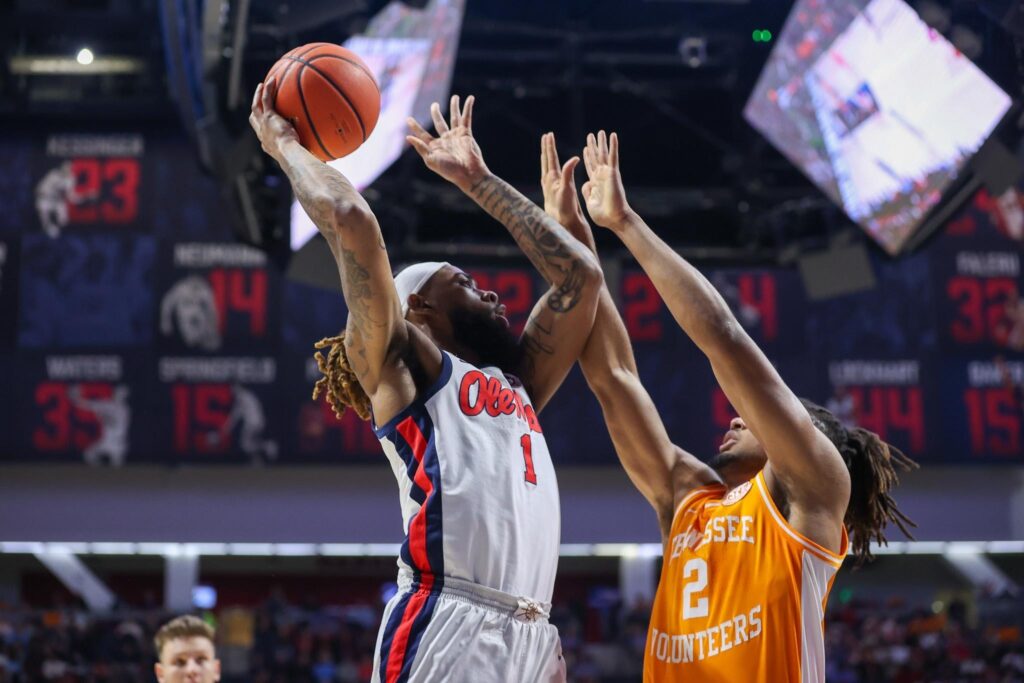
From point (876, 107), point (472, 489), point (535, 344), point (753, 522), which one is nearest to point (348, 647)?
point (876, 107)

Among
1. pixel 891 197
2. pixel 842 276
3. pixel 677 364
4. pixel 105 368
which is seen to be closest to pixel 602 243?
pixel 677 364

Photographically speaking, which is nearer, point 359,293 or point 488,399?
point 359,293

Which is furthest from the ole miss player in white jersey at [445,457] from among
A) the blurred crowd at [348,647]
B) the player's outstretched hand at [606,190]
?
the blurred crowd at [348,647]

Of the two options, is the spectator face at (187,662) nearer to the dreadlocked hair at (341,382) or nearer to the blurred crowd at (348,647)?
the dreadlocked hair at (341,382)

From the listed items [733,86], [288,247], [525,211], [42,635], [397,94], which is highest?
[733,86]

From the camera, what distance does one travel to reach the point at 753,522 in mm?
2994

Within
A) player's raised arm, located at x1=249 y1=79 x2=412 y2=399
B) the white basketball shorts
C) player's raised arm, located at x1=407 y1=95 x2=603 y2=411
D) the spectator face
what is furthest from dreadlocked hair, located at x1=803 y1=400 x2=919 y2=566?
the spectator face

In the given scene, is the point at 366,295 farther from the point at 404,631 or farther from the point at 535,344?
the point at 404,631

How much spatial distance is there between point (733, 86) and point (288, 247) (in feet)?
14.2

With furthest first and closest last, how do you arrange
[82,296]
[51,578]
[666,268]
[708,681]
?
1. [51,578]
2. [82,296]
3. [666,268]
4. [708,681]

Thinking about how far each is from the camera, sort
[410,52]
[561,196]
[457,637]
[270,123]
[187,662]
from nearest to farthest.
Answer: [457,637] → [270,123] → [561,196] → [187,662] → [410,52]

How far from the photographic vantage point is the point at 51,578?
59.7 ft

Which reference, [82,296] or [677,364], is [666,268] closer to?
[677,364]

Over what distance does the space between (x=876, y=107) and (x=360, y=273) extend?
24.1 feet
